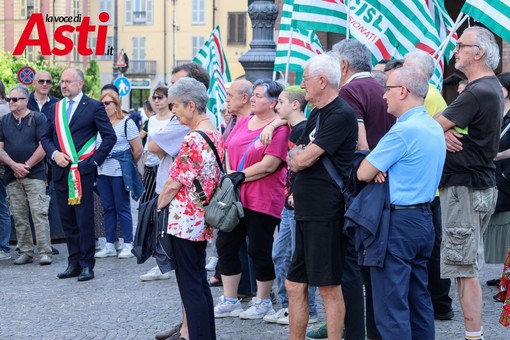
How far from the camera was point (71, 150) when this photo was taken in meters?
9.95

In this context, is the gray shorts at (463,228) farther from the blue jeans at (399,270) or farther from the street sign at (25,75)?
the street sign at (25,75)

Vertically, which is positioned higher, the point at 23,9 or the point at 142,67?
the point at 23,9

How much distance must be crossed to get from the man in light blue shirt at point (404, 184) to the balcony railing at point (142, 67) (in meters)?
74.9

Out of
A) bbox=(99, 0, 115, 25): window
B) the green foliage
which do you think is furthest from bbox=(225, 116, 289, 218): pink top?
bbox=(99, 0, 115, 25): window

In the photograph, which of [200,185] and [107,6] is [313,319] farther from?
[107,6]

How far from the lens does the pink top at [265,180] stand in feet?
25.9

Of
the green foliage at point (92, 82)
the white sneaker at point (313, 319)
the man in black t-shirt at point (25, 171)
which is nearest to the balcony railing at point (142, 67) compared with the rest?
the green foliage at point (92, 82)

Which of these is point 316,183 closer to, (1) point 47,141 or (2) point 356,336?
(2) point 356,336

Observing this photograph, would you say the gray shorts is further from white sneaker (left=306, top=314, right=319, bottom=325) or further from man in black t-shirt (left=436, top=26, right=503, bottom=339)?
white sneaker (left=306, top=314, right=319, bottom=325)

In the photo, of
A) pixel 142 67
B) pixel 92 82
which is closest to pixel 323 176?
pixel 92 82

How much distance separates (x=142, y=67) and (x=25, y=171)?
6970 cm

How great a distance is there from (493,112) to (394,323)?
5.92ft

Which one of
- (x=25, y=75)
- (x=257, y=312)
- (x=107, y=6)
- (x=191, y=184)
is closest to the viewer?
(x=191, y=184)

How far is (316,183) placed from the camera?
20.2ft
